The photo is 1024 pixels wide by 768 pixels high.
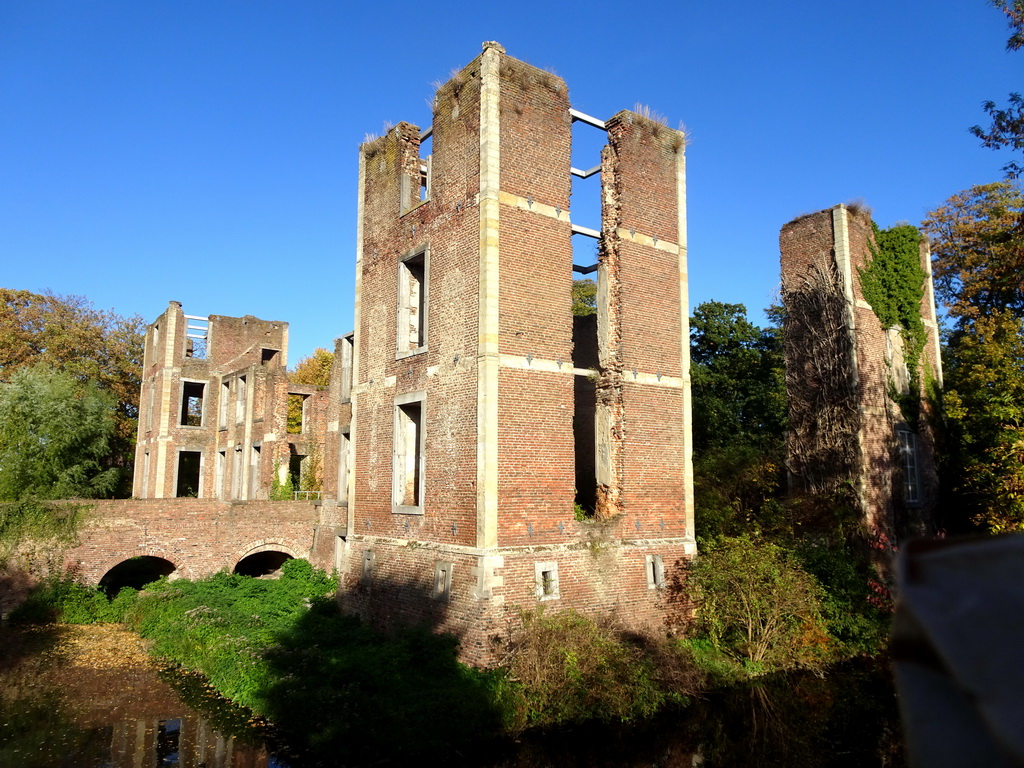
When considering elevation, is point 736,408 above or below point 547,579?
above

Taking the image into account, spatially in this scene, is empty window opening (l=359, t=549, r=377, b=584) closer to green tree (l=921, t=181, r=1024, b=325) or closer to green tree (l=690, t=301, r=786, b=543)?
green tree (l=690, t=301, r=786, b=543)

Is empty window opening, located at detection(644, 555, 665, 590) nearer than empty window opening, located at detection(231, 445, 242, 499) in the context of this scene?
Yes

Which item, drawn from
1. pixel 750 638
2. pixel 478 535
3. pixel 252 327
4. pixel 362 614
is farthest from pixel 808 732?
pixel 252 327

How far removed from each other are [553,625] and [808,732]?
14.0ft

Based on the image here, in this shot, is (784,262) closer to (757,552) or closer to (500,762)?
(757,552)

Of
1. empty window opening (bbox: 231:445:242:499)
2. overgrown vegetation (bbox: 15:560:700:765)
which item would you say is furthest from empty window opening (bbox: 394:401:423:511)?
empty window opening (bbox: 231:445:242:499)

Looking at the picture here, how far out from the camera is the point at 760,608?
14.3 m

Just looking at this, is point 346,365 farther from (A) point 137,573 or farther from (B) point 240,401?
(A) point 137,573

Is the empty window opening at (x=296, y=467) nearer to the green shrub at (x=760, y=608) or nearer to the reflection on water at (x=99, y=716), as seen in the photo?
the reflection on water at (x=99, y=716)

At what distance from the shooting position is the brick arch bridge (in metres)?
19.1

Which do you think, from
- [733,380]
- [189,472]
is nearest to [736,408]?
[733,380]

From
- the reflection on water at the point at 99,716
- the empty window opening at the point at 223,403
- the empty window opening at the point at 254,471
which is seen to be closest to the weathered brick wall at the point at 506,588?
the reflection on water at the point at 99,716

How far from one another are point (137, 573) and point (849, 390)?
73.5ft

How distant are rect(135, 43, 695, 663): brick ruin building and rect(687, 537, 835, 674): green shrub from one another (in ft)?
2.55
